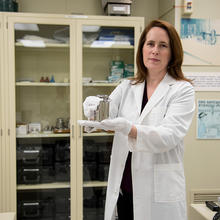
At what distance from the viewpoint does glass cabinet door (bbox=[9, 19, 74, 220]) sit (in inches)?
97.3

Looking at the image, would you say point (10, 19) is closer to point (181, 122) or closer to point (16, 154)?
point (16, 154)

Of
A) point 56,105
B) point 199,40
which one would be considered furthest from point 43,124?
point 199,40

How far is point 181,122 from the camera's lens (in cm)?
131

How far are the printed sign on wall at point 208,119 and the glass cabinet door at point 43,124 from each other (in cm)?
119

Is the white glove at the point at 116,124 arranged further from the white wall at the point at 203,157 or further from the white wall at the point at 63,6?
the white wall at the point at 63,6

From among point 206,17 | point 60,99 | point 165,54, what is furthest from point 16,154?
point 206,17

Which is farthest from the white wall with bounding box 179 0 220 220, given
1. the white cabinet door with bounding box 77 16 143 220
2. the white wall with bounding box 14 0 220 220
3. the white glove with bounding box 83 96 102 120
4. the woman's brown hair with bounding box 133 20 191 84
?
the white glove with bounding box 83 96 102 120

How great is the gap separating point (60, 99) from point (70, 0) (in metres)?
1.00

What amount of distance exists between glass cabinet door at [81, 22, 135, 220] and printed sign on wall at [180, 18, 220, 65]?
18.8 inches

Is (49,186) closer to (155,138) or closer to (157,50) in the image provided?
(155,138)

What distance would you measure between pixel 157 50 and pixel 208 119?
1383mm

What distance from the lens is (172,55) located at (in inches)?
57.1

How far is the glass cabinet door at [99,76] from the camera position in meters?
2.51

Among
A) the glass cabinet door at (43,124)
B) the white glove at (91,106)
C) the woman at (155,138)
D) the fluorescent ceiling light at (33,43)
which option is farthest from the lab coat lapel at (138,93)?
the fluorescent ceiling light at (33,43)
